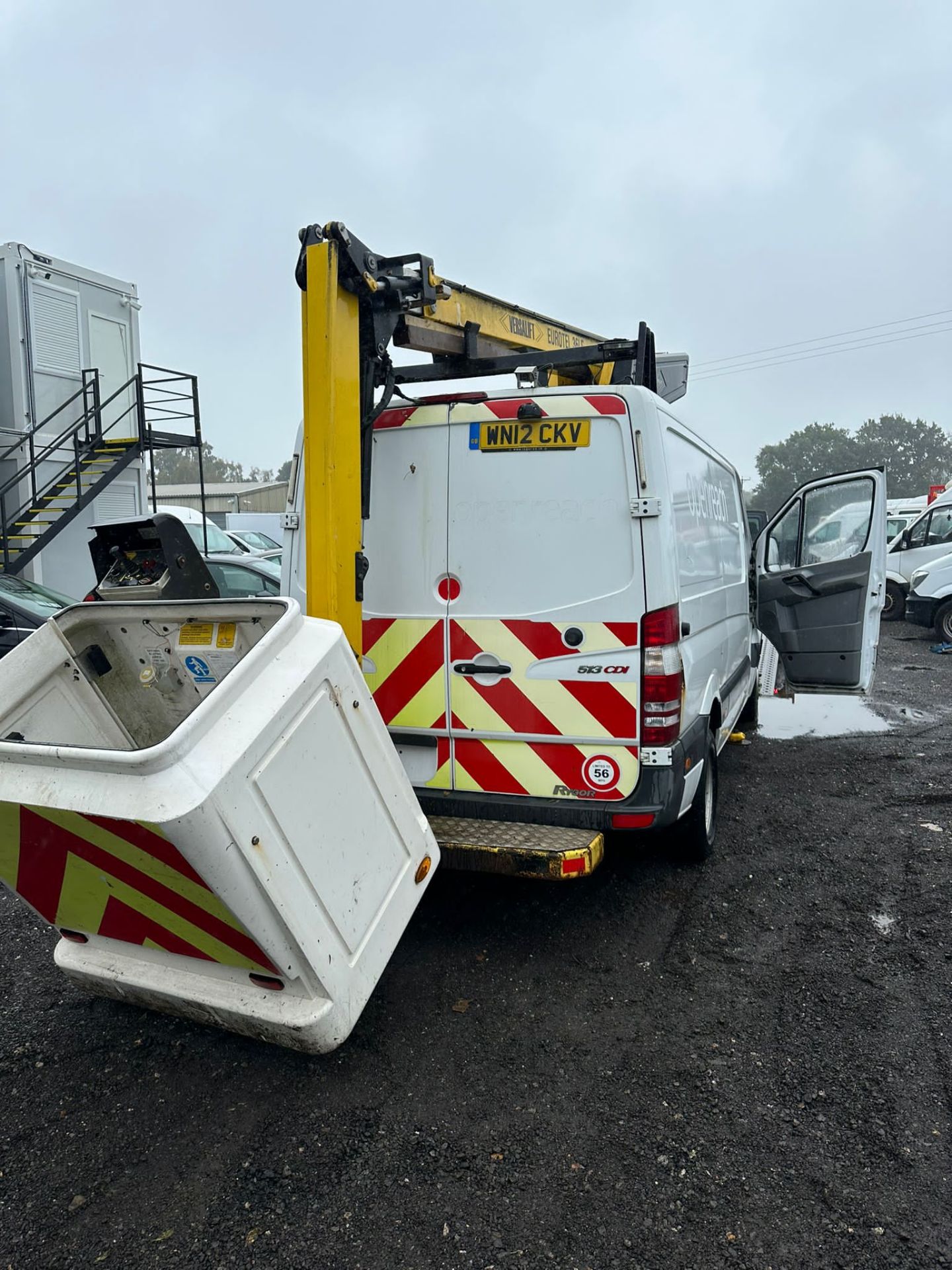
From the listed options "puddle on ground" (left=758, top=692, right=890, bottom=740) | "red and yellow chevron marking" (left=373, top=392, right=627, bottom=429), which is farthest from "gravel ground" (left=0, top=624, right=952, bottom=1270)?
"puddle on ground" (left=758, top=692, right=890, bottom=740)

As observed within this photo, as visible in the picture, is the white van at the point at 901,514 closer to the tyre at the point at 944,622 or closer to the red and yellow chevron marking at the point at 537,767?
the tyre at the point at 944,622

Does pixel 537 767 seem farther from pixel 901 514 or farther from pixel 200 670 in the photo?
pixel 901 514

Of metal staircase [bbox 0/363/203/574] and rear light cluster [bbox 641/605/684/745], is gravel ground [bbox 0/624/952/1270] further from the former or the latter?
metal staircase [bbox 0/363/203/574]

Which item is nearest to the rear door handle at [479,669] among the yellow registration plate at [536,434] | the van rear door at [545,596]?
the van rear door at [545,596]

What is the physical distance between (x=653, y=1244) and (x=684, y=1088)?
26.0 inches

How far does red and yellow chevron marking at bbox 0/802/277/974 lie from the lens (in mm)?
2346

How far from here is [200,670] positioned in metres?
3.18

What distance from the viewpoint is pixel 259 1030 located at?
8.89ft

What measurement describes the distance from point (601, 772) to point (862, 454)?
77.7 metres

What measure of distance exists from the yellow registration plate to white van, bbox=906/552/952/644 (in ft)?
40.3

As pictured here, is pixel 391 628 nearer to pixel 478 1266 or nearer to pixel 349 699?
pixel 349 699

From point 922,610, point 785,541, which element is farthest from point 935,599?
point 785,541

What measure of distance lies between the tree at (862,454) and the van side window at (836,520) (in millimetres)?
68541

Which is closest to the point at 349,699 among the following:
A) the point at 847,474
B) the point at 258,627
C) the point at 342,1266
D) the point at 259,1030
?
the point at 258,627
